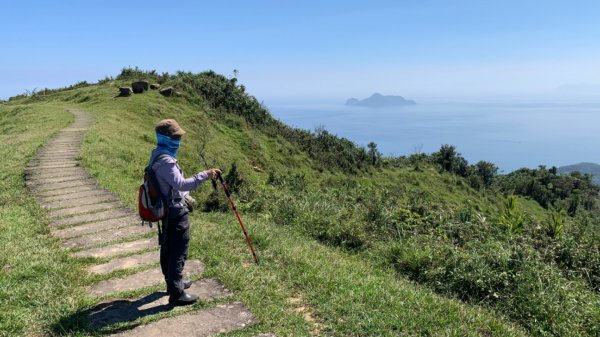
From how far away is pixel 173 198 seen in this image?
454 centimetres

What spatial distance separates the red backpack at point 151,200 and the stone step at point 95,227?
10.9ft

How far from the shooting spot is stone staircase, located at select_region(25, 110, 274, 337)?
4.43m

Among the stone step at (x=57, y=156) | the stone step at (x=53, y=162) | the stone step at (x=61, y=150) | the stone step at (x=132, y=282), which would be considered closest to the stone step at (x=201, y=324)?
the stone step at (x=132, y=282)

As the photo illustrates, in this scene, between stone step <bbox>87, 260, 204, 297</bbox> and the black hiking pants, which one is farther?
stone step <bbox>87, 260, 204, 297</bbox>

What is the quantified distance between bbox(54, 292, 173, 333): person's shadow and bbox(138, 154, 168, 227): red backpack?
3.60 feet

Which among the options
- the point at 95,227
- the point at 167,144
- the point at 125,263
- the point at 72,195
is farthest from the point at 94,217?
the point at 167,144

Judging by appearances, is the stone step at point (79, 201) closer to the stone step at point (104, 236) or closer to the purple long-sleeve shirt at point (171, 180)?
the stone step at point (104, 236)

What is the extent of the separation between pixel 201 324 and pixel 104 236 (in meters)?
3.51

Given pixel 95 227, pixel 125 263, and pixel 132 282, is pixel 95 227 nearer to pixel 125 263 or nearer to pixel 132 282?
pixel 125 263

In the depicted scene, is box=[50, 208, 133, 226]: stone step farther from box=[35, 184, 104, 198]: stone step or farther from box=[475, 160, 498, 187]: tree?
box=[475, 160, 498, 187]: tree

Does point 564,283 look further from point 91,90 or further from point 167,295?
point 91,90

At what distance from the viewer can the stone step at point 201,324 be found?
13.9 ft

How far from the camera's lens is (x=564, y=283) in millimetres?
6141

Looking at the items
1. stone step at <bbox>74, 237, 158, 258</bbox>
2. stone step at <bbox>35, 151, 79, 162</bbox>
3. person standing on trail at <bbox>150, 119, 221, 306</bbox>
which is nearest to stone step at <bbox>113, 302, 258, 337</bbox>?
person standing on trail at <bbox>150, 119, 221, 306</bbox>
